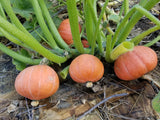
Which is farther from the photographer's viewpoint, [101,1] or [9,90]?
[101,1]

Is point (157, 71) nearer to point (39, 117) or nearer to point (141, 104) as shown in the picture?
point (141, 104)

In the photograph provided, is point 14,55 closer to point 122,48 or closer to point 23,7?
point 23,7

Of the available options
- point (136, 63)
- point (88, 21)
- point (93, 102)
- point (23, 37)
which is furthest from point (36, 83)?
point (136, 63)

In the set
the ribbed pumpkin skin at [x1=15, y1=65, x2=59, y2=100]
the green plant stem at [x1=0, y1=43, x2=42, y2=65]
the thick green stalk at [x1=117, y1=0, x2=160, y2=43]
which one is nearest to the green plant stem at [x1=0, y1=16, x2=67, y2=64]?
the ribbed pumpkin skin at [x1=15, y1=65, x2=59, y2=100]

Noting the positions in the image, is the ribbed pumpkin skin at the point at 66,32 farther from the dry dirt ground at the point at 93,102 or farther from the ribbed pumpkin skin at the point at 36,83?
the ribbed pumpkin skin at the point at 36,83

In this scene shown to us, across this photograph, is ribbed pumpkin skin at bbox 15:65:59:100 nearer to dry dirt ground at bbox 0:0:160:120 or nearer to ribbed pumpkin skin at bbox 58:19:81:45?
dry dirt ground at bbox 0:0:160:120

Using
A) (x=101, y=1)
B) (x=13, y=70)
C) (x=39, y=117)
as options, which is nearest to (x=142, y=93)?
(x=39, y=117)
